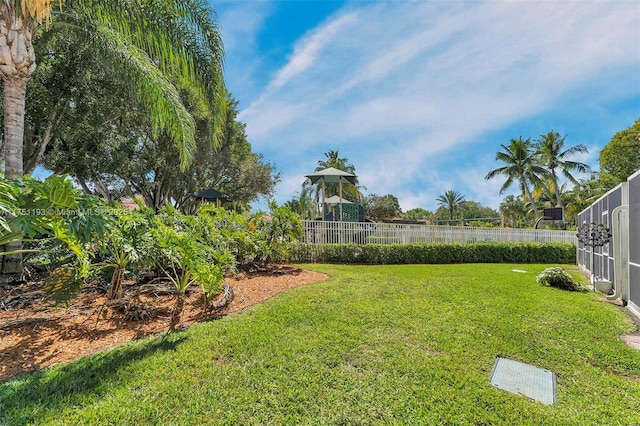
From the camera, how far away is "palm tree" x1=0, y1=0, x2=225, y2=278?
500 cm

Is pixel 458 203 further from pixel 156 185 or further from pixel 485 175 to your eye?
pixel 156 185

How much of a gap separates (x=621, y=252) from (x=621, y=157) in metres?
25.2

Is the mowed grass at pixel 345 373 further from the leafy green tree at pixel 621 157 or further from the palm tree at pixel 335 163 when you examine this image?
the palm tree at pixel 335 163

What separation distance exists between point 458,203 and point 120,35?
48.2m

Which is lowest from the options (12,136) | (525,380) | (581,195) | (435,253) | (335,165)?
(525,380)

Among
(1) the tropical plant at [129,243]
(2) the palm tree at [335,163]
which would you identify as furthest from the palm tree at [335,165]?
(1) the tropical plant at [129,243]

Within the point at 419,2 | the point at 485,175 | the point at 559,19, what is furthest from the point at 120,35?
the point at 485,175

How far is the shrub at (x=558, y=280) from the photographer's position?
6566 millimetres

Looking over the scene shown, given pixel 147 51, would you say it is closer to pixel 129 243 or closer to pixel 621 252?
pixel 129 243

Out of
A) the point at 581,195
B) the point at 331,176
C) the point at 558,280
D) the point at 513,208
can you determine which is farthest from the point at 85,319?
the point at 513,208

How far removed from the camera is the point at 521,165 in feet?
85.7

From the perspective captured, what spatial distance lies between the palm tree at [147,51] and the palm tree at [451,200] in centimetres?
4476

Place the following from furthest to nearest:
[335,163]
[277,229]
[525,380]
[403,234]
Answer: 1. [335,163]
2. [403,234]
3. [277,229]
4. [525,380]

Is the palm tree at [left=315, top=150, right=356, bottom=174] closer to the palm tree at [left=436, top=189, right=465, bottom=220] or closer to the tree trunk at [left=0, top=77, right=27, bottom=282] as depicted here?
the palm tree at [left=436, top=189, right=465, bottom=220]
